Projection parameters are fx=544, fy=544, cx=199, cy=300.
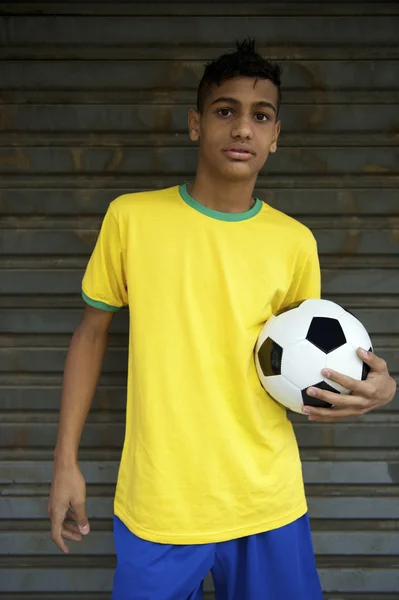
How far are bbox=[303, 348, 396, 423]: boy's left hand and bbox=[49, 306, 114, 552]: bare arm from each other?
2.84 feet

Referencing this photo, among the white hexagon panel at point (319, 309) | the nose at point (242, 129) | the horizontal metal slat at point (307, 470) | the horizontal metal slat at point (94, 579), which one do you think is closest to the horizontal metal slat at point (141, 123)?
the nose at point (242, 129)

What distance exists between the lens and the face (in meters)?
2.06

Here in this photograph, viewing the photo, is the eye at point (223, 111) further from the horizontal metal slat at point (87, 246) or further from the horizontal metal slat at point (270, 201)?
the horizontal metal slat at point (87, 246)

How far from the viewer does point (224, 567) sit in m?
2.11

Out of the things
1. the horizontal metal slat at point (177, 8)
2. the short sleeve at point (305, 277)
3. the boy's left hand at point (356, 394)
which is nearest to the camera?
the boy's left hand at point (356, 394)

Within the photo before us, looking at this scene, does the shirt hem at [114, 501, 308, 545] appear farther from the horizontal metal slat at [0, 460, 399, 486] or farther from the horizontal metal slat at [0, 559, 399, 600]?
the horizontal metal slat at [0, 559, 399, 600]

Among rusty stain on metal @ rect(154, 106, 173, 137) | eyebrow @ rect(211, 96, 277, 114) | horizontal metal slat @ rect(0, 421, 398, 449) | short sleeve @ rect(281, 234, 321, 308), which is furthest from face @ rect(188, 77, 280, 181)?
horizontal metal slat @ rect(0, 421, 398, 449)

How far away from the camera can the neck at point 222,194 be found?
2.17 m

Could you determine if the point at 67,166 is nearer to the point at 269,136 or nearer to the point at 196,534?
the point at 269,136

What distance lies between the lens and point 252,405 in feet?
6.75

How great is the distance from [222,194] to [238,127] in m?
0.27

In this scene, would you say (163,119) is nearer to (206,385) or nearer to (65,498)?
(206,385)

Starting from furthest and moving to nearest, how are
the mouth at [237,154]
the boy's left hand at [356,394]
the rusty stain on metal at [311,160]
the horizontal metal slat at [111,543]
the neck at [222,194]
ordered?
the horizontal metal slat at [111,543]
the rusty stain on metal at [311,160]
the neck at [222,194]
the mouth at [237,154]
the boy's left hand at [356,394]

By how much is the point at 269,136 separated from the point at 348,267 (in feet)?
3.95
